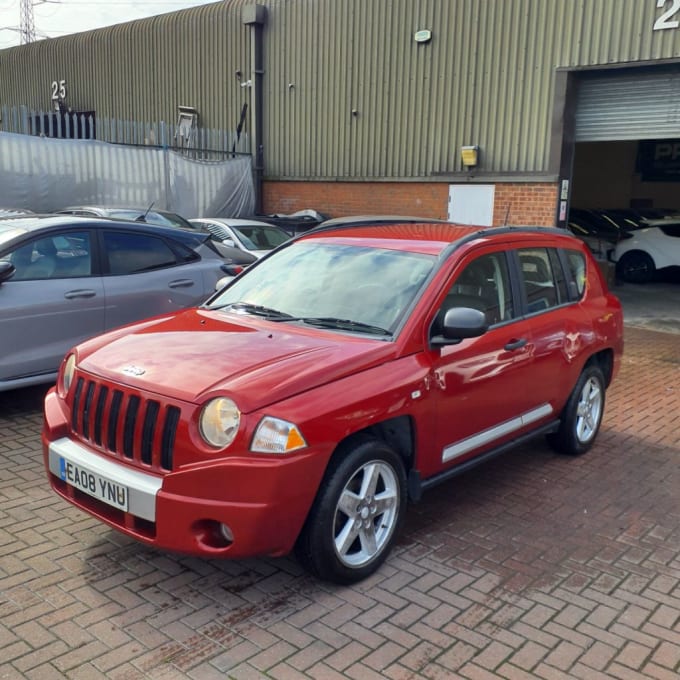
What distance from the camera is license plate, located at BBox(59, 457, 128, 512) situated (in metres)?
3.31

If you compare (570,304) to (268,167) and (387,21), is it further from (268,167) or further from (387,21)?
(268,167)

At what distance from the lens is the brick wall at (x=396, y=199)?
13.2 metres

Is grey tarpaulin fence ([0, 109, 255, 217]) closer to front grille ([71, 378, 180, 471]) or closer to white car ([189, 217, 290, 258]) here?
white car ([189, 217, 290, 258])

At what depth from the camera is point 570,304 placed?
17.5ft

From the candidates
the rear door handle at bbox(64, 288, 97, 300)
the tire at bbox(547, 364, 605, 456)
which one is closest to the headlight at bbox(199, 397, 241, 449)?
the tire at bbox(547, 364, 605, 456)

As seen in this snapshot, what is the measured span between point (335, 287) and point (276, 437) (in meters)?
1.42

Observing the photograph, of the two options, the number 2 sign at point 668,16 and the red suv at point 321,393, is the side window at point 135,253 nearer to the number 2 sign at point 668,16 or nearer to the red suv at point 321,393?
the red suv at point 321,393

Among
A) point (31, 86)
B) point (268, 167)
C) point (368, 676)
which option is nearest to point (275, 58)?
point (268, 167)

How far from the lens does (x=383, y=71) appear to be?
1527 cm

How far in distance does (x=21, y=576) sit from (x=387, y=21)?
14054 millimetres

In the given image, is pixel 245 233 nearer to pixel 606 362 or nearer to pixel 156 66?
pixel 606 362

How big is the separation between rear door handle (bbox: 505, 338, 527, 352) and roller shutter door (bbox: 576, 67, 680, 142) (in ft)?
30.1

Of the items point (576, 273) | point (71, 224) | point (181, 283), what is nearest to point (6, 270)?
point (71, 224)

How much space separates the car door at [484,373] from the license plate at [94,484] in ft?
5.44
